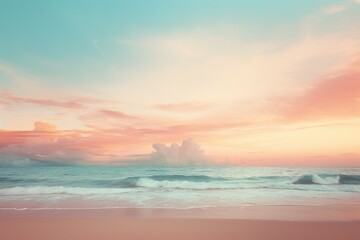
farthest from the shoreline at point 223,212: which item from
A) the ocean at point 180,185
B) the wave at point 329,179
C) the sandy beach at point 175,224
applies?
the wave at point 329,179

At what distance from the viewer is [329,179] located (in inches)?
Answer: 223

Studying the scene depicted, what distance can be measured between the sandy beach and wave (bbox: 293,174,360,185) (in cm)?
140

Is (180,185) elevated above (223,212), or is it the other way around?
(180,185)

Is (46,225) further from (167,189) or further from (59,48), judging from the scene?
(59,48)

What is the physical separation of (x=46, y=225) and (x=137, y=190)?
6.07ft

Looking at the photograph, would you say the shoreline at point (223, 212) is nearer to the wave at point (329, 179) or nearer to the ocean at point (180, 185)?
the ocean at point (180, 185)

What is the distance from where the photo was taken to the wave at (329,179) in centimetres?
549

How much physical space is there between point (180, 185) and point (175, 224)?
77.1 inches

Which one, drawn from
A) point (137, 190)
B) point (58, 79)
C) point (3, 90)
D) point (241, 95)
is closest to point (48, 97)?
point (58, 79)

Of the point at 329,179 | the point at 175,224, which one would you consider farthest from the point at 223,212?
the point at 329,179

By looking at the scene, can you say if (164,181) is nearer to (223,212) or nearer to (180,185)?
(180,185)

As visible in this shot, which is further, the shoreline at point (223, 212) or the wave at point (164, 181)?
the wave at point (164, 181)

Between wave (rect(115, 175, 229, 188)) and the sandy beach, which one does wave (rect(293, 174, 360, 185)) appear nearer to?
wave (rect(115, 175, 229, 188))

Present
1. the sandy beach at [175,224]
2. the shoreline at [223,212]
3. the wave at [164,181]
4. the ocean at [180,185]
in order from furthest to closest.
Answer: the wave at [164,181] → the ocean at [180,185] → the shoreline at [223,212] → the sandy beach at [175,224]
